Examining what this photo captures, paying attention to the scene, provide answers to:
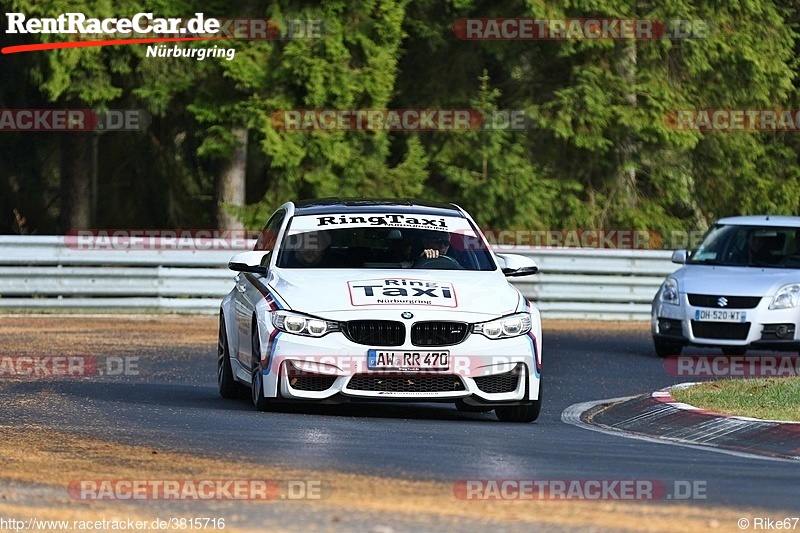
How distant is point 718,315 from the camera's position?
18.8 metres

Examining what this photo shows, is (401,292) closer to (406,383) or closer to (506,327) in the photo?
(406,383)

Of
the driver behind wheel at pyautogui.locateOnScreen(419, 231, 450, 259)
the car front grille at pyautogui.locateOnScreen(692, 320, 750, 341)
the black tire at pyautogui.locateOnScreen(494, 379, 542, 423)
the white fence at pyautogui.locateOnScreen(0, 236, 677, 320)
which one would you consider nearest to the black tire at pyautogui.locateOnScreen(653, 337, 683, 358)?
the car front grille at pyautogui.locateOnScreen(692, 320, 750, 341)

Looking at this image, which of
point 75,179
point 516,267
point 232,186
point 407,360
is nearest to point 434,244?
point 516,267

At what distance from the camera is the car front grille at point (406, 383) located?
467 inches

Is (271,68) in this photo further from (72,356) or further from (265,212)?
(72,356)

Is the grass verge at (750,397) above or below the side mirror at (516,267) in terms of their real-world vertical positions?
below

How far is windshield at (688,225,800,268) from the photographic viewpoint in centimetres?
1980

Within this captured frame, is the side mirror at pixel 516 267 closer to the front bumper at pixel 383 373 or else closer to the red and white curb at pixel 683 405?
the front bumper at pixel 383 373

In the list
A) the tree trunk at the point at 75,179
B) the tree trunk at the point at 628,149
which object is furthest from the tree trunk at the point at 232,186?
the tree trunk at the point at 628,149

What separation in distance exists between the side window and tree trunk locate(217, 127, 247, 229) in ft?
51.3

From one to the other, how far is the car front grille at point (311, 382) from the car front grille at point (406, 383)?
0.16 m

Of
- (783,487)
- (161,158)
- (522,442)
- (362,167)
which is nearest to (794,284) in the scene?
(522,442)

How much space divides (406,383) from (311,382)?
64cm

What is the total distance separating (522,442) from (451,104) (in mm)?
22592
